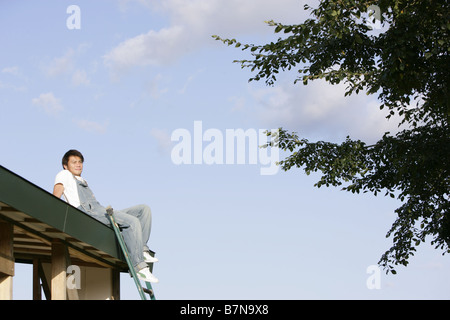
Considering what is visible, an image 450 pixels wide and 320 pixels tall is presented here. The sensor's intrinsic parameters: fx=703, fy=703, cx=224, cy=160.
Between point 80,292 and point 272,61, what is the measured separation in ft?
19.4

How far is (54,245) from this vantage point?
366 inches

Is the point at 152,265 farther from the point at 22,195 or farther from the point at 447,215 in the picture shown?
the point at 447,215

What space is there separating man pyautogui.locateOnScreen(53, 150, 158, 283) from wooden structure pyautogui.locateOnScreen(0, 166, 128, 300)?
0.27 m

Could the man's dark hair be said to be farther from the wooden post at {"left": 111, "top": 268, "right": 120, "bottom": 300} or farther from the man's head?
the wooden post at {"left": 111, "top": 268, "right": 120, "bottom": 300}

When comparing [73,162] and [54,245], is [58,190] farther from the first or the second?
[54,245]

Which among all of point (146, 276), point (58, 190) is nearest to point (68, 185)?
point (58, 190)

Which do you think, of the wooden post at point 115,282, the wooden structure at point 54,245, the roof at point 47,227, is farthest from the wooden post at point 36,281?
the wooden post at point 115,282

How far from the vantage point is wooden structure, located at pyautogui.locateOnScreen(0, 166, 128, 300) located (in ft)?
25.8

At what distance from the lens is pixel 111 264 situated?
36.9ft

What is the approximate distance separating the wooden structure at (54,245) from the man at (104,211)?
275mm

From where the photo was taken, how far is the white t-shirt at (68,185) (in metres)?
9.66

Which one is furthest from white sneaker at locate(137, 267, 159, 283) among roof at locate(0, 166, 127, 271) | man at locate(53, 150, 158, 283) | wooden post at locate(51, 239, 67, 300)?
wooden post at locate(51, 239, 67, 300)

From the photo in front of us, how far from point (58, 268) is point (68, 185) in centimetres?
115
